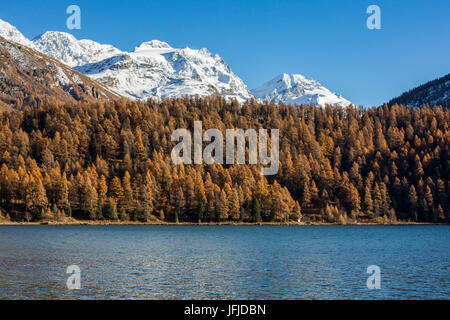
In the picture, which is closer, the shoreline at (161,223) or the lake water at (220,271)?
the lake water at (220,271)

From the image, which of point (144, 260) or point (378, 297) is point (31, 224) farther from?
point (378, 297)

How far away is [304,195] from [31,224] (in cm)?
9809

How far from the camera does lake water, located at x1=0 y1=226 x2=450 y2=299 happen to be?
4375cm

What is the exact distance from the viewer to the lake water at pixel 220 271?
1722 inches

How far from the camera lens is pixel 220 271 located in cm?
5606
